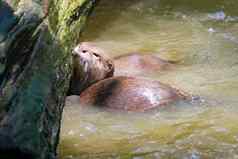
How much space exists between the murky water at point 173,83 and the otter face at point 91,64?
1.69 feet

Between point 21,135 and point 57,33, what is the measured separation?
105 cm

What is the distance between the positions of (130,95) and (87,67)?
2.83 ft

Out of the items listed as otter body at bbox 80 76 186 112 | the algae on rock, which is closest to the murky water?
otter body at bbox 80 76 186 112

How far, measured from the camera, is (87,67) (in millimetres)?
6164

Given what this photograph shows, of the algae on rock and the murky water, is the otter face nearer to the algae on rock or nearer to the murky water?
the murky water

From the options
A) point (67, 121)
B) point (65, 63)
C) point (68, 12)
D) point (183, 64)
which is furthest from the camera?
point (183, 64)

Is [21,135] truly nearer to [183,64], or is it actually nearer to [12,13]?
[12,13]

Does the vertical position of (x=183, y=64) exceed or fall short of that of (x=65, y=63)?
it falls short

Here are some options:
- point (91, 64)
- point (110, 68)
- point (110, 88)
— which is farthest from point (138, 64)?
point (110, 88)

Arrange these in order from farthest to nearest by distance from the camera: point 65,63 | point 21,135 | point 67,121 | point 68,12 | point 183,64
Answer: point 183,64, point 67,121, point 68,12, point 65,63, point 21,135

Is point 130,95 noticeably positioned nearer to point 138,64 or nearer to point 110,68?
point 110,68

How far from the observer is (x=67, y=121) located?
5.21 meters

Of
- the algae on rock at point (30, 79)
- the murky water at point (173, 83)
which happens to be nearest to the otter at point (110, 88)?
the murky water at point (173, 83)

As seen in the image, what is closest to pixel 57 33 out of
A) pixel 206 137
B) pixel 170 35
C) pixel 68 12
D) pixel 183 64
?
pixel 68 12
